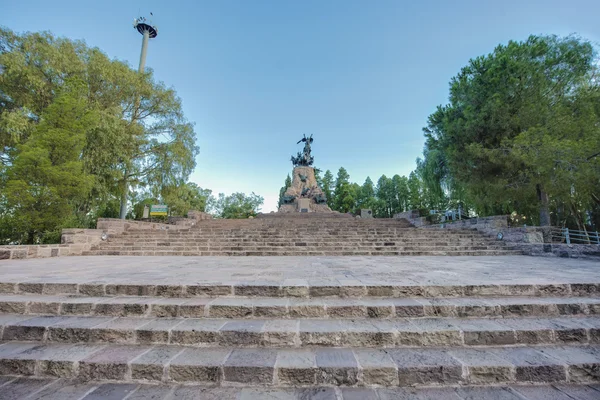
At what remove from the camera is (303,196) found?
26.2 m

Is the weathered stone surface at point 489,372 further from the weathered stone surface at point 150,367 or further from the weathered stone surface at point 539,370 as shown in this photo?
the weathered stone surface at point 150,367

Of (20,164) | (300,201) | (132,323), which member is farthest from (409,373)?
(300,201)

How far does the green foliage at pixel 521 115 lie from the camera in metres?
9.01

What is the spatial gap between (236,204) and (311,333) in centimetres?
4206

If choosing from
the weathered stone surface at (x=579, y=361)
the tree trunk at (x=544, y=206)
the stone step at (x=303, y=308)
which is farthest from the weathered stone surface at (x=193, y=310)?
the tree trunk at (x=544, y=206)

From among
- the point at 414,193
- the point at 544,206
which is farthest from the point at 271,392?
the point at 414,193

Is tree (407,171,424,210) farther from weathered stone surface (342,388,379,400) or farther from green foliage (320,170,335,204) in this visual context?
weathered stone surface (342,388,379,400)

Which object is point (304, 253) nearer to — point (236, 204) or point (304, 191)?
point (304, 191)

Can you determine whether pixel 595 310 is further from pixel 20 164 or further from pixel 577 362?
pixel 20 164

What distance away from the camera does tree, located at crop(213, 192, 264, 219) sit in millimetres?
Result: 41062

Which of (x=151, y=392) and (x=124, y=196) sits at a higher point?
(x=124, y=196)

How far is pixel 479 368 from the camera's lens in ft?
6.10

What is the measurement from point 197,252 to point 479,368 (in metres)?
7.72

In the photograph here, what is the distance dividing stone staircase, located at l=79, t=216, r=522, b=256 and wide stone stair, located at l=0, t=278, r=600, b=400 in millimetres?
4892
